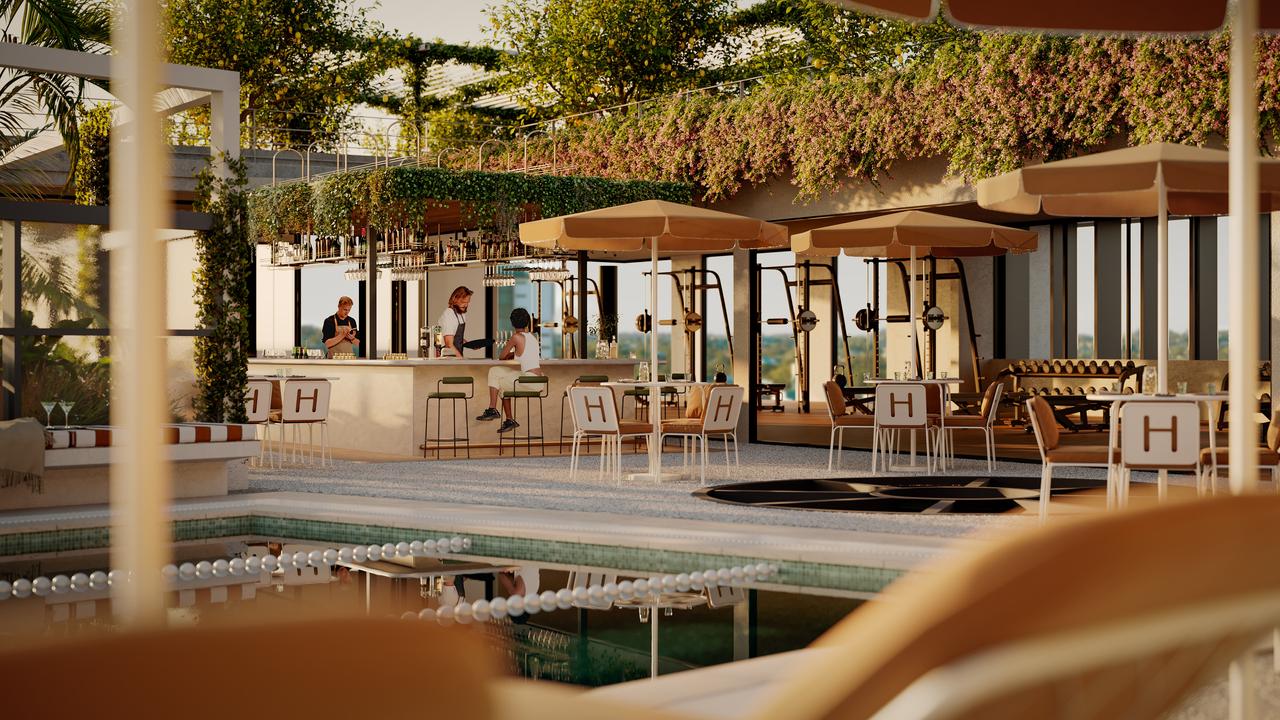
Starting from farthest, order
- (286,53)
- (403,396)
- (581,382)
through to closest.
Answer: (286,53) → (581,382) → (403,396)

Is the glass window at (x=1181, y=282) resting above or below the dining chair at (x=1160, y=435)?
above

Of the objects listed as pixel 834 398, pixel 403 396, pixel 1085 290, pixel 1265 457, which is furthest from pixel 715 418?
pixel 1085 290

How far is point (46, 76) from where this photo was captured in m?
12.8

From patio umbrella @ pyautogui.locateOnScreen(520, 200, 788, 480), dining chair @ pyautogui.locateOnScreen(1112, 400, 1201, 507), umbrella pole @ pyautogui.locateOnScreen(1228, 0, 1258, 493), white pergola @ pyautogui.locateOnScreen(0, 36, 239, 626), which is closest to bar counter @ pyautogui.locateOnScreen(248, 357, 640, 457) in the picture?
patio umbrella @ pyautogui.locateOnScreen(520, 200, 788, 480)

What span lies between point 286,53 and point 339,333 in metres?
20.6

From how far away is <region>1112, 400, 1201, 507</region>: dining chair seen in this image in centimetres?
718

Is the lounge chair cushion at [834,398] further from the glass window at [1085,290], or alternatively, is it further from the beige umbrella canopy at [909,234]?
the glass window at [1085,290]

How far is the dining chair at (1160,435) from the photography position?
23.6 ft

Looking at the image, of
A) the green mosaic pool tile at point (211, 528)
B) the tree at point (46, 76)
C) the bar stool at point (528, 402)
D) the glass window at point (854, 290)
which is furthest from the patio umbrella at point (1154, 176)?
the glass window at point (854, 290)

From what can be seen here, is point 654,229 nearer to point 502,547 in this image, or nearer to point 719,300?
point 502,547

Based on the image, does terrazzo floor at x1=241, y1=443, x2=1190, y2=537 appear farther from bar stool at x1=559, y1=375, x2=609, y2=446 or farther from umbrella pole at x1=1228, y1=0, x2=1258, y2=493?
umbrella pole at x1=1228, y1=0, x2=1258, y2=493

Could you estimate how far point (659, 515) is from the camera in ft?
27.0

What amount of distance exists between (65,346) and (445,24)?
28234 mm

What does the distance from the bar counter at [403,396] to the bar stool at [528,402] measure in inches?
3.9
